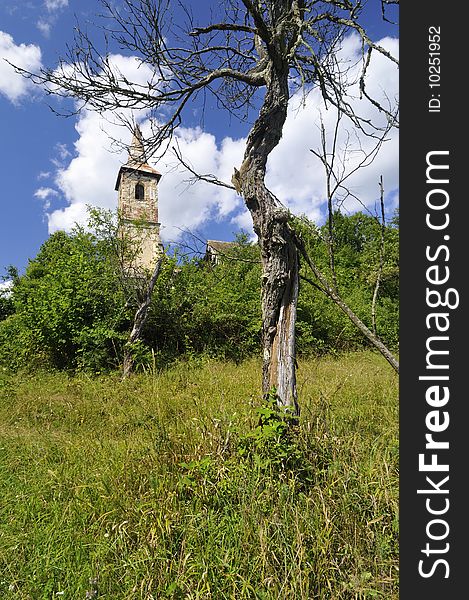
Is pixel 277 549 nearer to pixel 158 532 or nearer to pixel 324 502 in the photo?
pixel 324 502

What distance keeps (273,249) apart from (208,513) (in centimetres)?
198

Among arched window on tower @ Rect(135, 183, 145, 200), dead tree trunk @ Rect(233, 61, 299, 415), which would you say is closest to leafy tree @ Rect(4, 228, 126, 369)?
dead tree trunk @ Rect(233, 61, 299, 415)

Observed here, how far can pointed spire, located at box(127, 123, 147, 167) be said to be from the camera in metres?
3.45

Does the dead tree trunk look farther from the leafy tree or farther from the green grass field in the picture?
the leafy tree

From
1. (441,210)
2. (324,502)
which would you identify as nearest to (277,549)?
(324,502)

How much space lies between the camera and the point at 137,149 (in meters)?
3.82

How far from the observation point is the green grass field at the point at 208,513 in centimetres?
153

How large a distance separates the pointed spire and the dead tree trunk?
126 cm

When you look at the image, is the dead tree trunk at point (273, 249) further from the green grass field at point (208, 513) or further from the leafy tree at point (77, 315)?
the leafy tree at point (77, 315)

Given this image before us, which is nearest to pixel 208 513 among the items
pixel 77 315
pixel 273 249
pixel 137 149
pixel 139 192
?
pixel 273 249

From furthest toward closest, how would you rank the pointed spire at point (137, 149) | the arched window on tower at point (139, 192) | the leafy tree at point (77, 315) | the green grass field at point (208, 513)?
the arched window on tower at point (139, 192)
the leafy tree at point (77, 315)
the pointed spire at point (137, 149)
the green grass field at point (208, 513)

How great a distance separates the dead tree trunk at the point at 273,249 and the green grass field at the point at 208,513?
0.47 m

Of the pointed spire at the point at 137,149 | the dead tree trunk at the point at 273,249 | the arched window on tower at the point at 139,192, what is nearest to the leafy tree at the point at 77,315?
the pointed spire at the point at 137,149

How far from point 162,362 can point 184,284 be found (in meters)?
2.56
